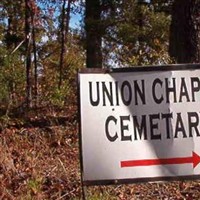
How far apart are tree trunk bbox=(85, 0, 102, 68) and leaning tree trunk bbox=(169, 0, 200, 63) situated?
9993mm

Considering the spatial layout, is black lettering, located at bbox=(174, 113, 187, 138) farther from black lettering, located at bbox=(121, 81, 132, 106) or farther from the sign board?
black lettering, located at bbox=(121, 81, 132, 106)

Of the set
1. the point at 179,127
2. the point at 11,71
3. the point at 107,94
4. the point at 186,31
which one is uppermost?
the point at 11,71

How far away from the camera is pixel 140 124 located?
12.3 feet

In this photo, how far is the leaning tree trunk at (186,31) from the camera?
768cm

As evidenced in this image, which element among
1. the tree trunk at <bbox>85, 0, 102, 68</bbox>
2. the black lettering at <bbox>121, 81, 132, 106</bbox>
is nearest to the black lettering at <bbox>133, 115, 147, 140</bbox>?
the black lettering at <bbox>121, 81, 132, 106</bbox>

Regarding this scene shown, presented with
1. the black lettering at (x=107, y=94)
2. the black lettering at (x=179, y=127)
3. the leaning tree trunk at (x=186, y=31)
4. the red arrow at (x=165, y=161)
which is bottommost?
the red arrow at (x=165, y=161)

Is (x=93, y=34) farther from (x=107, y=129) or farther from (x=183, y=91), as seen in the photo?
(x=107, y=129)

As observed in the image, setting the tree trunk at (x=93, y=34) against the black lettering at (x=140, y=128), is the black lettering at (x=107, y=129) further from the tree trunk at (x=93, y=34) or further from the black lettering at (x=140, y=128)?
the tree trunk at (x=93, y=34)

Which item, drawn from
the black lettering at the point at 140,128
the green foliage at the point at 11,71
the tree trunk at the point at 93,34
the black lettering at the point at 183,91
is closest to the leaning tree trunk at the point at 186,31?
the black lettering at the point at 183,91

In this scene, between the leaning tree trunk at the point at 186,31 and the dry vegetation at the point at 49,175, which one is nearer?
the dry vegetation at the point at 49,175

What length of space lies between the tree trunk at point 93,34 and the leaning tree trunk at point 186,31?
9.99 metres

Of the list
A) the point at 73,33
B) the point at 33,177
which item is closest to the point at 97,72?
the point at 33,177

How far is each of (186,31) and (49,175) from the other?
11.8 ft

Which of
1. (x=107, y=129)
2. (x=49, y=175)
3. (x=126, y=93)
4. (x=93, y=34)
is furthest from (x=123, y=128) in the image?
(x=93, y=34)
